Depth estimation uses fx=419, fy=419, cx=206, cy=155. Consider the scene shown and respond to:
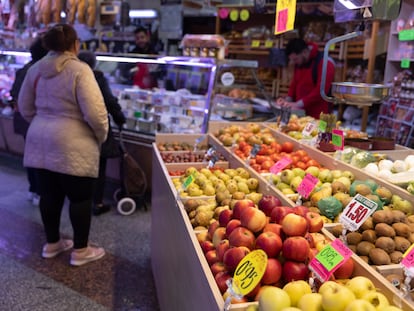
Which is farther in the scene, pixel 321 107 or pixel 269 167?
pixel 321 107

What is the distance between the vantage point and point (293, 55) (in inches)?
194

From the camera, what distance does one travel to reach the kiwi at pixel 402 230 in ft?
5.78

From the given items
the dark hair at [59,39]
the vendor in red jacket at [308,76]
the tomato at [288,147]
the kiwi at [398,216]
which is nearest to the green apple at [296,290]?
the kiwi at [398,216]

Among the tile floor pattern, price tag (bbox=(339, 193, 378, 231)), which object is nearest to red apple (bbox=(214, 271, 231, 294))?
price tag (bbox=(339, 193, 378, 231))

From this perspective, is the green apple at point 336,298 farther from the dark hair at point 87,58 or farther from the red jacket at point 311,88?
the red jacket at point 311,88

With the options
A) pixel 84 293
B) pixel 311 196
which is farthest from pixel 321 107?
pixel 84 293

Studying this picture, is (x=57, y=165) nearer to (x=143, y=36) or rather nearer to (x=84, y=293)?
(x=84, y=293)

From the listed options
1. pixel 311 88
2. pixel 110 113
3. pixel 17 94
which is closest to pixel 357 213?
pixel 110 113

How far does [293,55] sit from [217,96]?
3.66 feet

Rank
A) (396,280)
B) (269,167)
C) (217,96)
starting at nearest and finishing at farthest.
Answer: (396,280) < (269,167) < (217,96)

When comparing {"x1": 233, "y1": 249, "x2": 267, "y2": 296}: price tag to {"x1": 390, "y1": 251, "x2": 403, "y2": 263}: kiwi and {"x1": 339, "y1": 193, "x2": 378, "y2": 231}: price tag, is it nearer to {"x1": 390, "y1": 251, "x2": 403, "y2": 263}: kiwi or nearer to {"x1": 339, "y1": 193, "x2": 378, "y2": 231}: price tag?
{"x1": 339, "y1": 193, "x2": 378, "y2": 231}: price tag

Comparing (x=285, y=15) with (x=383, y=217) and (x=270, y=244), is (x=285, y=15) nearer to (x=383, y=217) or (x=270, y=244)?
(x=383, y=217)

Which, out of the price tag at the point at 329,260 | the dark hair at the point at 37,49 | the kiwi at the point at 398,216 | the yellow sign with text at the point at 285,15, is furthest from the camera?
the dark hair at the point at 37,49

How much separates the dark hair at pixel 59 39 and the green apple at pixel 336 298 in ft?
8.37
